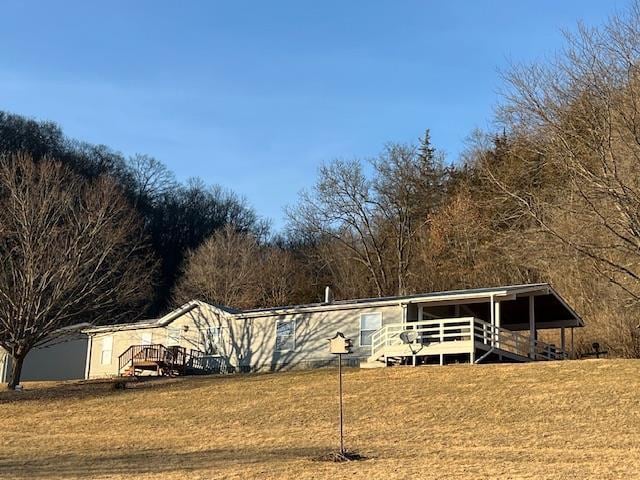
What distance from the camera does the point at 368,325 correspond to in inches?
1083

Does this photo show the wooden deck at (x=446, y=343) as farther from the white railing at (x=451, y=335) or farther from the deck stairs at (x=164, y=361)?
the deck stairs at (x=164, y=361)

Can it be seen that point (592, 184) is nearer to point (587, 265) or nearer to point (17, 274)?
point (587, 265)

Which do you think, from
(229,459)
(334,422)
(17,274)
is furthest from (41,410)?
(229,459)

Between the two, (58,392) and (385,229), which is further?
(385,229)

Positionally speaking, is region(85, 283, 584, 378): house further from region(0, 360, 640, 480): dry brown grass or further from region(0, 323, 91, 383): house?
region(0, 323, 91, 383): house

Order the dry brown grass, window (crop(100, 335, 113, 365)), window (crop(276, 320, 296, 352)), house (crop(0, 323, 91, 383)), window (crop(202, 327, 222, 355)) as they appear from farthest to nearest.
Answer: house (crop(0, 323, 91, 383)), window (crop(100, 335, 113, 365)), window (crop(202, 327, 222, 355)), window (crop(276, 320, 296, 352)), the dry brown grass

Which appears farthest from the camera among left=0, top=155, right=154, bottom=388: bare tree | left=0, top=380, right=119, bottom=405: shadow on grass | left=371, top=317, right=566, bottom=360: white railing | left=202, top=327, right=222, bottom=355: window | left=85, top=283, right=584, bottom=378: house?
left=202, top=327, right=222, bottom=355: window

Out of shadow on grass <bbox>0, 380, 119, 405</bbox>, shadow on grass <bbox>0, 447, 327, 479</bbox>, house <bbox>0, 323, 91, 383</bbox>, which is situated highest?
house <bbox>0, 323, 91, 383</bbox>

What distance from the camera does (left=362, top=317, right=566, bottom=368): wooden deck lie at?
24047mm

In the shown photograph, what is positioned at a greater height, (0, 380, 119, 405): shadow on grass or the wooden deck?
the wooden deck

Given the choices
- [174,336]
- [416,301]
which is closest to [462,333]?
[416,301]

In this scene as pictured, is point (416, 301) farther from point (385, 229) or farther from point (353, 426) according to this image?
point (385, 229)

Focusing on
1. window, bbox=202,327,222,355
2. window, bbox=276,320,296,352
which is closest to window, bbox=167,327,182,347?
window, bbox=202,327,222,355

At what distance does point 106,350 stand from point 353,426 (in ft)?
68.9
